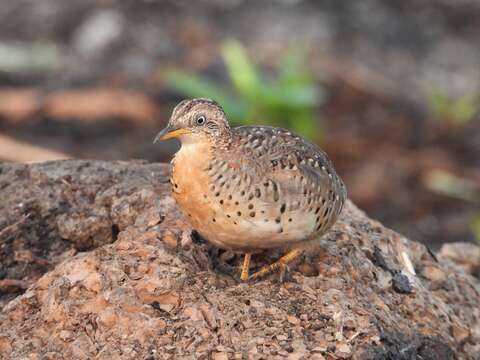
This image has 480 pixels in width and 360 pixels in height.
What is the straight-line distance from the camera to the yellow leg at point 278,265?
512cm

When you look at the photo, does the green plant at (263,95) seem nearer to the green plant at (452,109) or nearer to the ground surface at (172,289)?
the green plant at (452,109)

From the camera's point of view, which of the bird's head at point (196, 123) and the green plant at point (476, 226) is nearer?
the bird's head at point (196, 123)

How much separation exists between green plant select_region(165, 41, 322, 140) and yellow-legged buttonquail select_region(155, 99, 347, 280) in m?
5.54

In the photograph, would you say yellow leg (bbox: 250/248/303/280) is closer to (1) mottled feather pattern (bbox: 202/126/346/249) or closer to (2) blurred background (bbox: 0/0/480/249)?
(1) mottled feather pattern (bbox: 202/126/346/249)

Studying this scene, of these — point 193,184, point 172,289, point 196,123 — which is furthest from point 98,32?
point 172,289

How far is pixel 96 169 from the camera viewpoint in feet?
19.4

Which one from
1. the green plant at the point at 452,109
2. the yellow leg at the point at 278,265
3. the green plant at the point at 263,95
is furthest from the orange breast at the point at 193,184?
the green plant at the point at 452,109

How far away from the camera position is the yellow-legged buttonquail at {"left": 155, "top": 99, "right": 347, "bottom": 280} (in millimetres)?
4766

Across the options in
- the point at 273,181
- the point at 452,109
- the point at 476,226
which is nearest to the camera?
the point at 273,181

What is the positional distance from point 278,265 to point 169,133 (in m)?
0.91

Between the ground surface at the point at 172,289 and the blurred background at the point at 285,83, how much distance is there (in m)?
4.34

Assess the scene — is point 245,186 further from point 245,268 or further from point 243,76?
point 243,76

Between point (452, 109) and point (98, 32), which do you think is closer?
point (452, 109)

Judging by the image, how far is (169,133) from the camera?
4.91m
